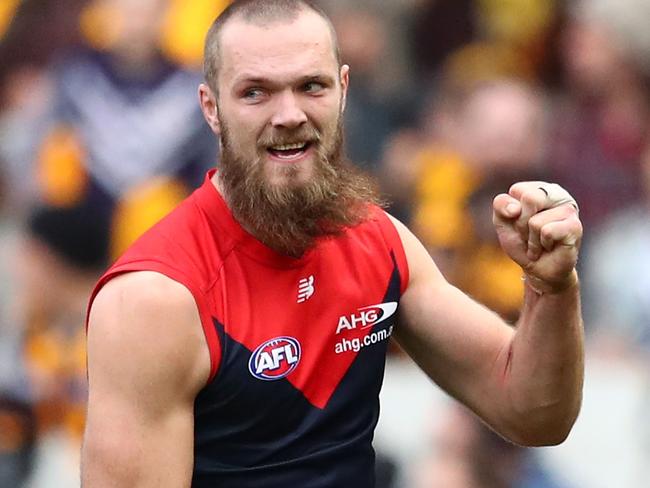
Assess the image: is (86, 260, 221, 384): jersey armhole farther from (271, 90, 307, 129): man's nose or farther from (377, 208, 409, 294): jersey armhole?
(377, 208, 409, 294): jersey armhole

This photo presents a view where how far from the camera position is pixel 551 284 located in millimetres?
4250

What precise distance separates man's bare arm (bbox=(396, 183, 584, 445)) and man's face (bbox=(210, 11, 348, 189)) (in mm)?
523

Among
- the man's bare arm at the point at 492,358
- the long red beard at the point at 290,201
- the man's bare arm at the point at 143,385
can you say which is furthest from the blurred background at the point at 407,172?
the man's bare arm at the point at 143,385

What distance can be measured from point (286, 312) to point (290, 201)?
301 mm

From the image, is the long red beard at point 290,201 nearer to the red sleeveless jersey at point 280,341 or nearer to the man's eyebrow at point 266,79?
the red sleeveless jersey at point 280,341

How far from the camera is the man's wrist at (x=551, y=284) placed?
4.23 meters

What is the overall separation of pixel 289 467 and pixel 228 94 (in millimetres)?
1020

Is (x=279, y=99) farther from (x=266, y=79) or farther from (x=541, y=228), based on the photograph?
(x=541, y=228)

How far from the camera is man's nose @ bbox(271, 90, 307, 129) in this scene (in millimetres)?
4191

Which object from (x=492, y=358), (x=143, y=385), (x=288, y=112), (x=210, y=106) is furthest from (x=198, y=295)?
(x=492, y=358)

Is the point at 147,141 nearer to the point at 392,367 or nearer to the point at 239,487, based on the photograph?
the point at 392,367

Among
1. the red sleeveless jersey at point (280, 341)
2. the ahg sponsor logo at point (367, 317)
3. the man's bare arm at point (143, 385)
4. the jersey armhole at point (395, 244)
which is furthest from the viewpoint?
the jersey armhole at point (395, 244)

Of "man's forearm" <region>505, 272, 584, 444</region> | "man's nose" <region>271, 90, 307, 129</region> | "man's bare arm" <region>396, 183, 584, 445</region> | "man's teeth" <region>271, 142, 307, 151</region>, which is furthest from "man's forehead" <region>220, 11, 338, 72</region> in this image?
"man's forearm" <region>505, 272, 584, 444</region>

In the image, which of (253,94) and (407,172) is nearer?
(253,94)
